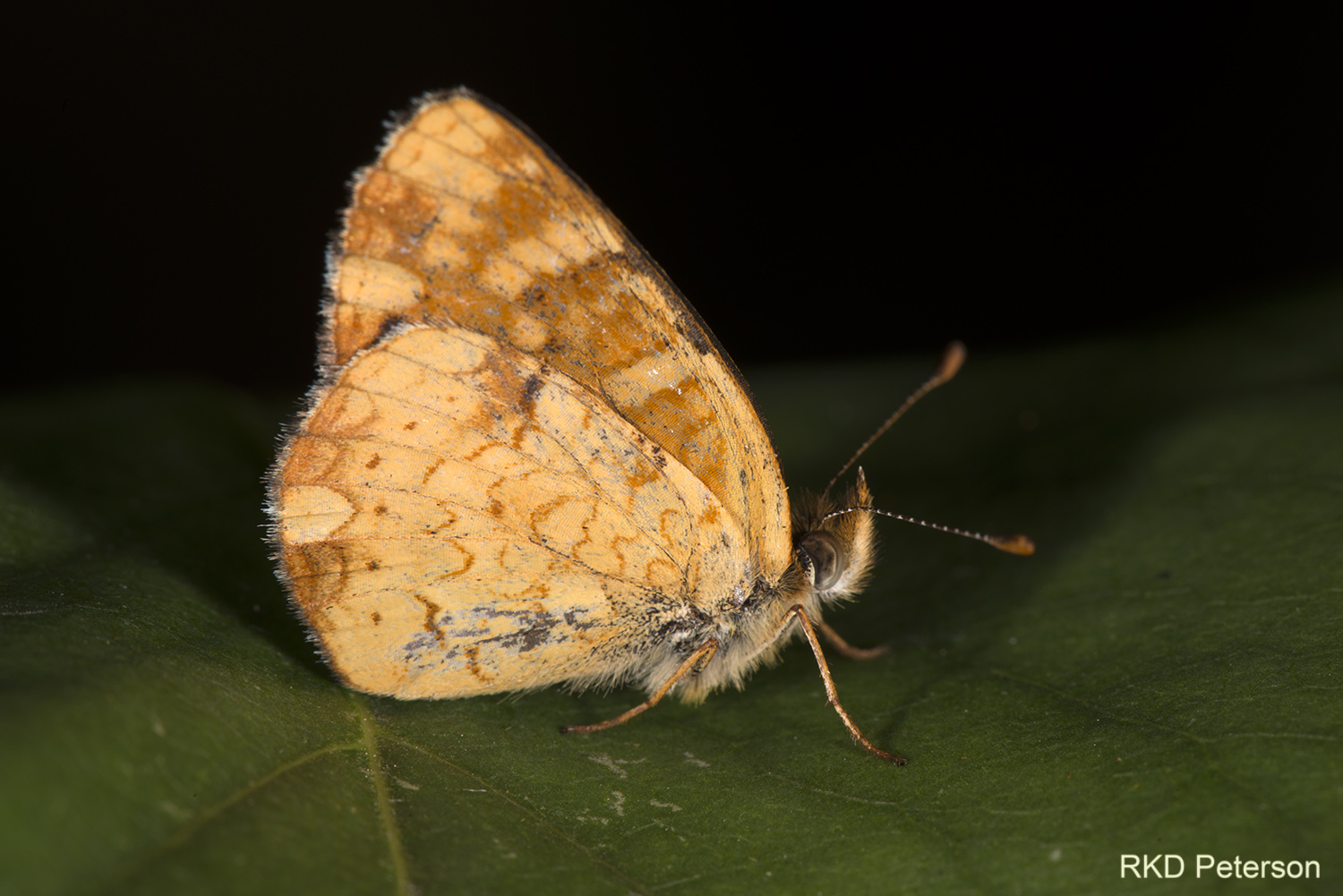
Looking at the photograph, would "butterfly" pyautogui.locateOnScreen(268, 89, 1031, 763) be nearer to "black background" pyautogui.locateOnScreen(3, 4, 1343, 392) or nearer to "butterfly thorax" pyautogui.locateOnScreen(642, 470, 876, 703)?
"butterfly thorax" pyautogui.locateOnScreen(642, 470, 876, 703)

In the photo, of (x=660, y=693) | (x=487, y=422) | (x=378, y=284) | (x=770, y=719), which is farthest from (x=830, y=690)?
(x=378, y=284)

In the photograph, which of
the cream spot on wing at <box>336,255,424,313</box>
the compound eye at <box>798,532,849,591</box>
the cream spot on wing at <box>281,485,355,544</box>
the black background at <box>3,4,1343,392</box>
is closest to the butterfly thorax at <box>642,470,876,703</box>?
the compound eye at <box>798,532,849,591</box>

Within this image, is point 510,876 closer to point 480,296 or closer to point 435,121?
point 480,296

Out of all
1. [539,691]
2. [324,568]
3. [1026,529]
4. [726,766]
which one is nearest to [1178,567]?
[1026,529]

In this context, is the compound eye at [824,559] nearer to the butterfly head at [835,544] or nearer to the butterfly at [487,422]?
the butterfly head at [835,544]

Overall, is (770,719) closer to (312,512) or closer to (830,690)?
(830,690)
